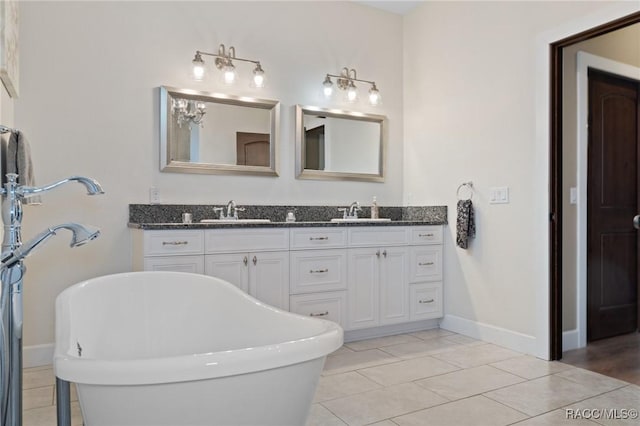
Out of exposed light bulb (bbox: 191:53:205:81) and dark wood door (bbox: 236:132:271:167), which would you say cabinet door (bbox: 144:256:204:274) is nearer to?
dark wood door (bbox: 236:132:271:167)

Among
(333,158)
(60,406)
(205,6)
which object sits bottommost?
(60,406)

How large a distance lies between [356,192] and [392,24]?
1.61 meters

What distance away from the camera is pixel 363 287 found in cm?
345

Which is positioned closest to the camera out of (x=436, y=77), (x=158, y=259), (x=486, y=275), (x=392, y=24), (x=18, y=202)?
(x=18, y=202)

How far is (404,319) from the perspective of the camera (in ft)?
12.0

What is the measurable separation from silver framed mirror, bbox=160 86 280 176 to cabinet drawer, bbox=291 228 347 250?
0.73m

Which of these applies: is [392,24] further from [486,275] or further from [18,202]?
[18,202]

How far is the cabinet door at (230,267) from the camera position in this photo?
295 cm

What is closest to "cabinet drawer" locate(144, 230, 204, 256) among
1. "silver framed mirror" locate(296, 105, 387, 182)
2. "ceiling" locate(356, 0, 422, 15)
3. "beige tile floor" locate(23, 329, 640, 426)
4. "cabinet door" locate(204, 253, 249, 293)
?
"cabinet door" locate(204, 253, 249, 293)

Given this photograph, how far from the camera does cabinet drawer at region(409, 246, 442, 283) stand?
3.71 metres

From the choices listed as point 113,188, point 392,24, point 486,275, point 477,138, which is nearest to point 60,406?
point 113,188

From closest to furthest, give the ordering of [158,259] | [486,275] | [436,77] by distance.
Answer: [158,259] < [486,275] < [436,77]

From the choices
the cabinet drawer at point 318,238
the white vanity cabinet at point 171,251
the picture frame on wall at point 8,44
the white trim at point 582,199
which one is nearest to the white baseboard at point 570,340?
the white trim at point 582,199

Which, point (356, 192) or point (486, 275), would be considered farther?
point (356, 192)
